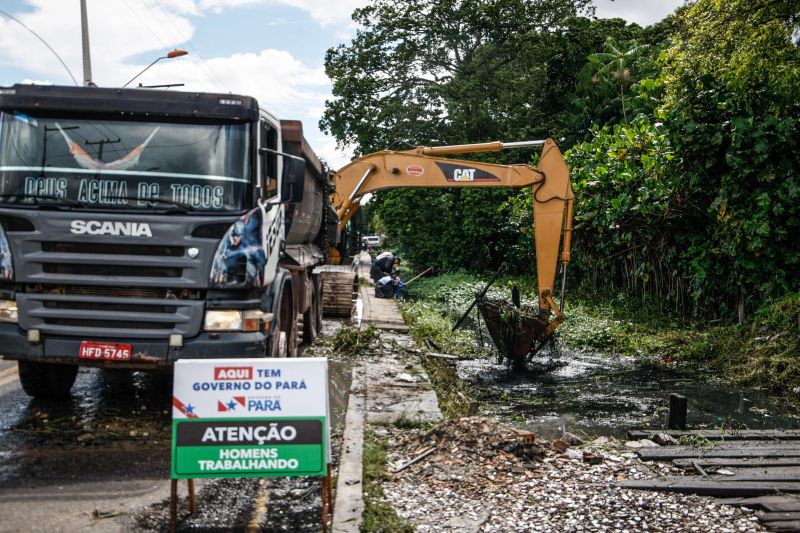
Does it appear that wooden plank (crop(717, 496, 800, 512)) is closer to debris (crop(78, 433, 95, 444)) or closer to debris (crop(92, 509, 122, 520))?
debris (crop(92, 509, 122, 520))

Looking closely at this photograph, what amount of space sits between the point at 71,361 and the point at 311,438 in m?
3.00

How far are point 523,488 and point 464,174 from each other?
8.10 metres

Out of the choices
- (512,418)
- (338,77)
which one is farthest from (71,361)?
(338,77)

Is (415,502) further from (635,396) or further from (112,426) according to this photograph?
(635,396)

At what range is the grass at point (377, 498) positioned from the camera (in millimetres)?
5191

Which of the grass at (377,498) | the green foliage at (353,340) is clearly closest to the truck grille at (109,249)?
the grass at (377,498)

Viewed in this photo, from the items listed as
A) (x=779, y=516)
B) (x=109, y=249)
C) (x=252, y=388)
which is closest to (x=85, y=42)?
(x=109, y=249)

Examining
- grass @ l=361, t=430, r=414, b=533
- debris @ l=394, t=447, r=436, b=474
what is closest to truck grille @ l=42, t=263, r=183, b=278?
grass @ l=361, t=430, r=414, b=533

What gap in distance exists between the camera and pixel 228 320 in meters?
6.99

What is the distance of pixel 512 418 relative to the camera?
9.82 m

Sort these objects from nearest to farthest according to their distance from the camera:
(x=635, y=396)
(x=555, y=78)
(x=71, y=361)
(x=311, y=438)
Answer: (x=311, y=438) < (x=71, y=361) < (x=635, y=396) < (x=555, y=78)

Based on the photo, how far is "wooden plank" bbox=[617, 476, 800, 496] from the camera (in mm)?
6004

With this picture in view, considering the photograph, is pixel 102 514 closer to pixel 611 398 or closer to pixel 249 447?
pixel 249 447

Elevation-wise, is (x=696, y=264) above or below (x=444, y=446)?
above
